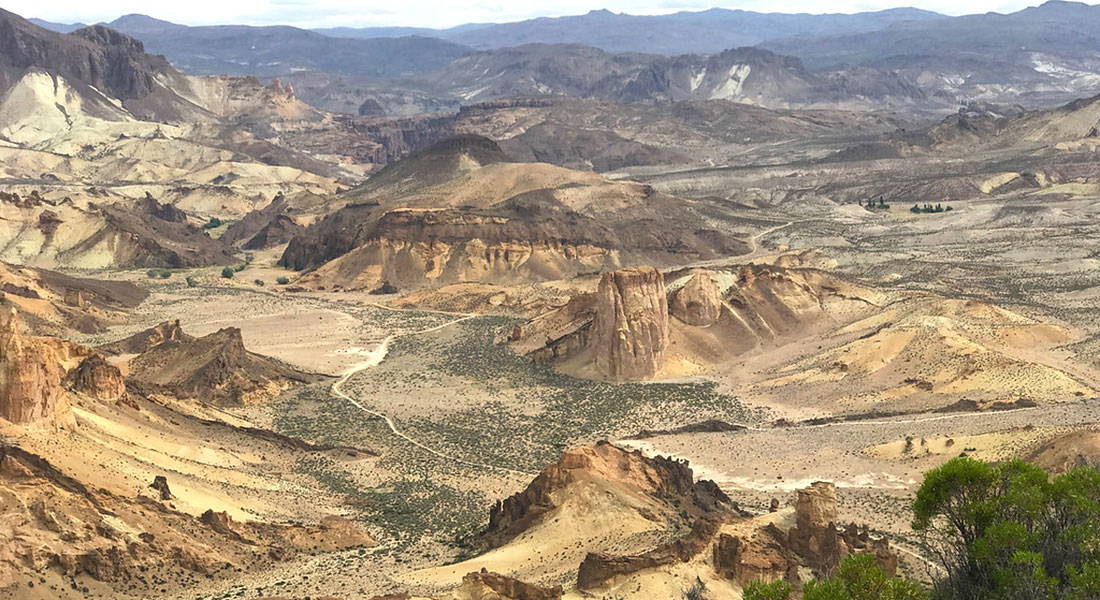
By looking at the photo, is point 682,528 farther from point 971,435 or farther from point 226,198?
point 226,198

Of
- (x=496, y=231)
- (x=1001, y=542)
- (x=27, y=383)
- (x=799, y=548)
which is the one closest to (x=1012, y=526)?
(x=1001, y=542)

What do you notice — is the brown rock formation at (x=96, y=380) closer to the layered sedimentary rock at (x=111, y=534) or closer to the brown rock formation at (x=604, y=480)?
the layered sedimentary rock at (x=111, y=534)

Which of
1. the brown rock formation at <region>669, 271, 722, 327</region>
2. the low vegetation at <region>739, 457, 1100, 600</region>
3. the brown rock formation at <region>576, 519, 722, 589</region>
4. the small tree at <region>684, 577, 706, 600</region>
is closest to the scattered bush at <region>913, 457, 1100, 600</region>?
the low vegetation at <region>739, 457, 1100, 600</region>

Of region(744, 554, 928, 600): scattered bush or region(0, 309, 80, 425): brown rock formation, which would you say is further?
region(0, 309, 80, 425): brown rock formation

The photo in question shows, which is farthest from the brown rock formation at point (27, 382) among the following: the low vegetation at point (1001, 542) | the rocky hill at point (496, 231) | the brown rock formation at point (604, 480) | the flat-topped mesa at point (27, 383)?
the rocky hill at point (496, 231)

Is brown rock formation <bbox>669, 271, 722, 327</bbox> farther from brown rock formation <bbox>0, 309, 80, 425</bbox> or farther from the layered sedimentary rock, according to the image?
brown rock formation <bbox>0, 309, 80, 425</bbox>
